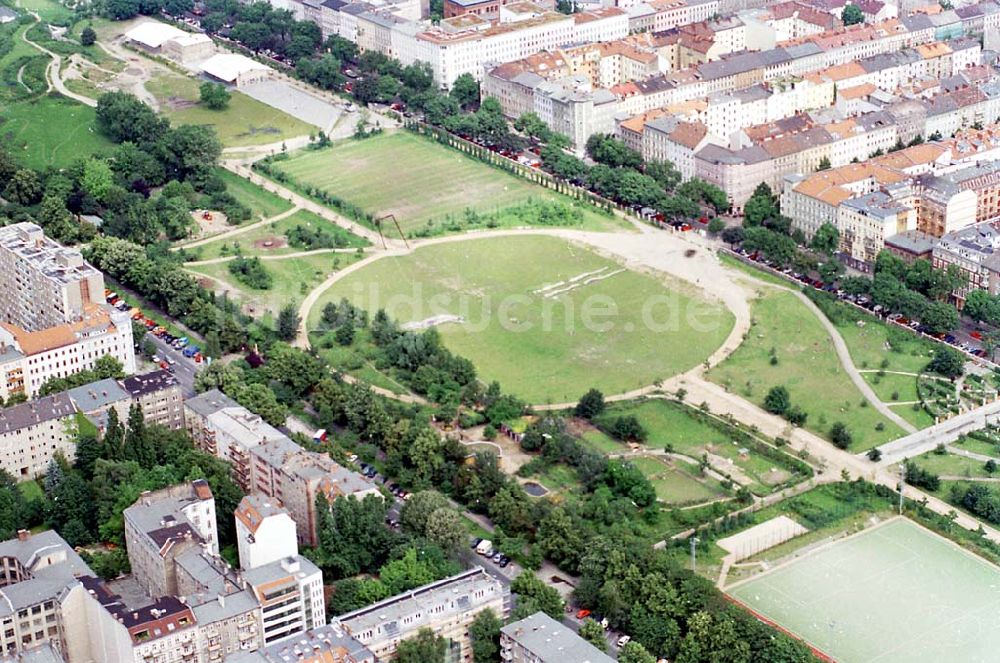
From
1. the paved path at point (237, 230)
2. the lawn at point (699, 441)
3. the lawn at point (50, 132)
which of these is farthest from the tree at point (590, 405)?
the lawn at point (50, 132)

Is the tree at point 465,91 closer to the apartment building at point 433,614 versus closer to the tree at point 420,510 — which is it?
the tree at point 420,510

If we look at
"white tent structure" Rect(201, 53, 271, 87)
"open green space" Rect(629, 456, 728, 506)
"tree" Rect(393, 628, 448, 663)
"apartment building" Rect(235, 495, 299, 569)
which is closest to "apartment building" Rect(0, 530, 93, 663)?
"apartment building" Rect(235, 495, 299, 569)

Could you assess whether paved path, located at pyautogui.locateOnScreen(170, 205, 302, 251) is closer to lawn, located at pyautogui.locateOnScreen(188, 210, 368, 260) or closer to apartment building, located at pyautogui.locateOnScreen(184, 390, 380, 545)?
lawn, located at pyautogui.locateOnScreen(188, 210, 368, 260)

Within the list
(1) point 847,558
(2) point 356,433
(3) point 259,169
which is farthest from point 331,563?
(3) point 259,169

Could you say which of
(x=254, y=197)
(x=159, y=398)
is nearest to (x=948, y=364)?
(x=159, y=398)

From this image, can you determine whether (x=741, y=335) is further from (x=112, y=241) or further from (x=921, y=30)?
(x=921, y=30)
